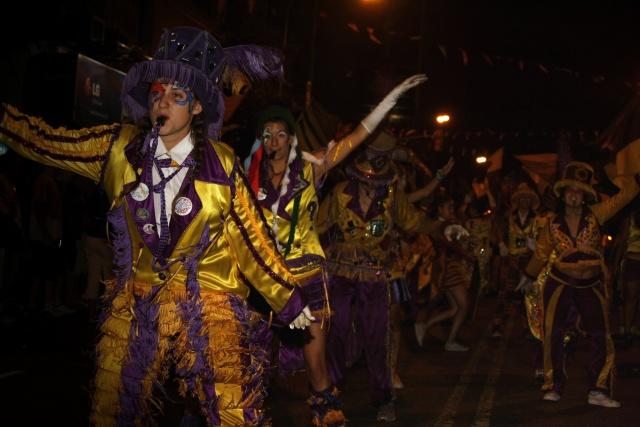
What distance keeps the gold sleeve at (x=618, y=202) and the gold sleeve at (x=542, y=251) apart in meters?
0.48

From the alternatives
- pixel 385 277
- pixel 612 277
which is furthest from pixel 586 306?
pixel 612 277

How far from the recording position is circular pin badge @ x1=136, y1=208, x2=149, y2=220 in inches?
162

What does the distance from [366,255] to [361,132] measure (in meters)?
1.57

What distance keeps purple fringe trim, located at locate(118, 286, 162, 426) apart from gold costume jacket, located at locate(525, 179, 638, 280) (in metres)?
5.44

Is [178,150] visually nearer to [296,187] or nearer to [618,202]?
[296,187]

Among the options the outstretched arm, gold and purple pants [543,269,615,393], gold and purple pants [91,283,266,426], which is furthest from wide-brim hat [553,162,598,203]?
gold and purple pants [91,283,266,426]

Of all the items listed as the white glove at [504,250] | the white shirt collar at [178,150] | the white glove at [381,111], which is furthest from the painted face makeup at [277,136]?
the white glove at [504,250]

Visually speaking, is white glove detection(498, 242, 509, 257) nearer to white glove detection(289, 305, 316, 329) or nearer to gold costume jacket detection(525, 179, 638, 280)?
gold costume jacket detection(525, 179, 638, 280)

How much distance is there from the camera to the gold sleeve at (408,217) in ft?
25.6

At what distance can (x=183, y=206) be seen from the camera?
13.5 feet

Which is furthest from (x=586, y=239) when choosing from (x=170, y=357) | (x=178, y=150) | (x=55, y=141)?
(x=55, y=141)

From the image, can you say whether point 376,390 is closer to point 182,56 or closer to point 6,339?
point 182,56

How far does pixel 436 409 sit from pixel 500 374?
228 centimetres

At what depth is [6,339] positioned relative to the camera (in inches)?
384
